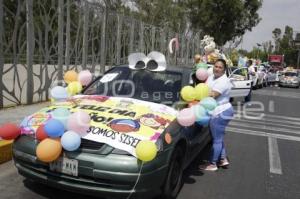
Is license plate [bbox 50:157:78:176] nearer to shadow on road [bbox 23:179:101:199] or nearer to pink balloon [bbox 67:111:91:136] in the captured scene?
pink balloon [bbox 67:111:91:136]

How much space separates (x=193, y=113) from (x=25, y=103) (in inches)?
239

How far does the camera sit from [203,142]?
6133 mm

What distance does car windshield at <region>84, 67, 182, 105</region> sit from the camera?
5.38 meters

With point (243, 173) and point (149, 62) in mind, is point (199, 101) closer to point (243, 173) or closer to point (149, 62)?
point (149, 62)

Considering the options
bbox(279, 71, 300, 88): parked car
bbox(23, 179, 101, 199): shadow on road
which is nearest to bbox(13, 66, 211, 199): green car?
bbox(23, 179, 101, 199): shadow on road

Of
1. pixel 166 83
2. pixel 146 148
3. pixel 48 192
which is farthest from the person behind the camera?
pixel 166 83

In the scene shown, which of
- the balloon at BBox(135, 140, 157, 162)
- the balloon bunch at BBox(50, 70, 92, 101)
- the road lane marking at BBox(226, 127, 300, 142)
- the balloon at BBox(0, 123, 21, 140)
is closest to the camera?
the balloon at BBox(135, 140, 157, 162)

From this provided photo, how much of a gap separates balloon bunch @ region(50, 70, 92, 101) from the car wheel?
1.79m

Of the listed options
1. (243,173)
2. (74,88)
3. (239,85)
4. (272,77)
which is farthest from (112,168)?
(272,77)

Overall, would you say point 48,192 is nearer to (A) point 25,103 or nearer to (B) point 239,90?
(A) point 25,103

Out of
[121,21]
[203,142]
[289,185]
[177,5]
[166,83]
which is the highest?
[177,5]

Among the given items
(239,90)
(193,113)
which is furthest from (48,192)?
(239,90)

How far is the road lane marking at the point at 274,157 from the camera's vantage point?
21.5 ft

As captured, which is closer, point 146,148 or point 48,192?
point 146,148
